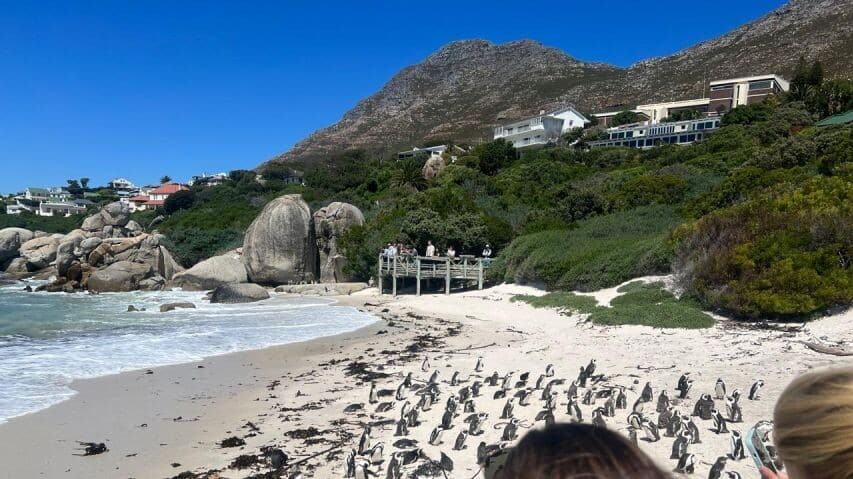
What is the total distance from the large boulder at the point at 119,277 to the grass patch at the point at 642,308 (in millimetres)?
20803

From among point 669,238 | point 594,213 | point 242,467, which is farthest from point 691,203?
point 242,467

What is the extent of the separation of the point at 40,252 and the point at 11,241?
5569 mm

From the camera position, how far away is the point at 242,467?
18.4 feet

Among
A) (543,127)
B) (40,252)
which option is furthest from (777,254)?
(543,127)

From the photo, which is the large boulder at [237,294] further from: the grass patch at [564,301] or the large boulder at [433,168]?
the large boulder at [433,168]

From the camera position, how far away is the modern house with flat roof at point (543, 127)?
195ft

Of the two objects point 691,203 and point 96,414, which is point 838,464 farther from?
point 691,203

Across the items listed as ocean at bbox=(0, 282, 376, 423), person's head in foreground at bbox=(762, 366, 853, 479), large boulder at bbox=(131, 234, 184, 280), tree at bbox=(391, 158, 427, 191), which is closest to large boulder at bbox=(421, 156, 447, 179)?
tree at bbox=(391, 158, 427, 191)

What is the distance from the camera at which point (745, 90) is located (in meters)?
56.3

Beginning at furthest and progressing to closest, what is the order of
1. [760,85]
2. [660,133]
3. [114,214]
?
[760,85], [660,133], [114,214]

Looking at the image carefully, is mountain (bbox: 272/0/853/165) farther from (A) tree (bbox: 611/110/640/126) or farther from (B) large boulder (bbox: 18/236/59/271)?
(B) large boulder (bbox: 18/236/59/271)

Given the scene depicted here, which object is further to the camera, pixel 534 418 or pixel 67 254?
pixel 67 254

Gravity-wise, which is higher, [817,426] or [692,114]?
[692,114]

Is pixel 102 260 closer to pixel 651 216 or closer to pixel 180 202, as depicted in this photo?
pixel 651 216
